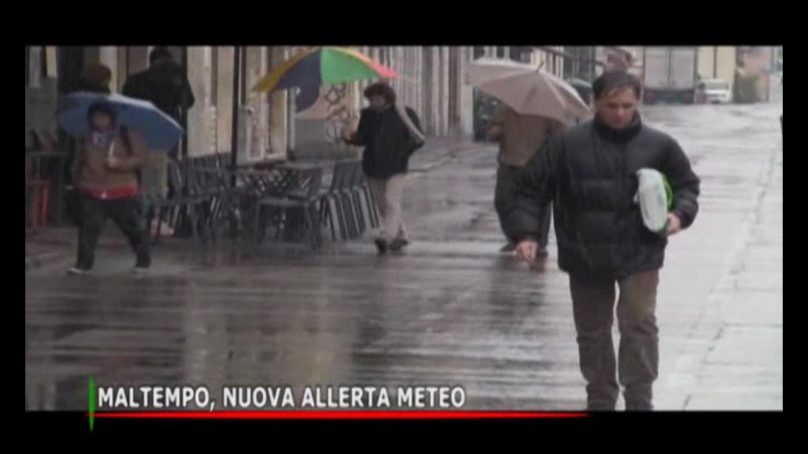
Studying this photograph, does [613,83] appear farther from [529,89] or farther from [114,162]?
[114,162]

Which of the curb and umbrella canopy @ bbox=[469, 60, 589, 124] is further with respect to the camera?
the curb

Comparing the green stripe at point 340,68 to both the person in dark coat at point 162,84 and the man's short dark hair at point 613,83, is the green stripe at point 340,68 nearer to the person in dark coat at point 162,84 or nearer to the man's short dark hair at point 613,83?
the person in dark coat at point 162,84

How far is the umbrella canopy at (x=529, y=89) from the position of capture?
1521cm

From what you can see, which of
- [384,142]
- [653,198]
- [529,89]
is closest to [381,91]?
[384,142]

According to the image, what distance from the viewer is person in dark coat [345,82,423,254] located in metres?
17.9

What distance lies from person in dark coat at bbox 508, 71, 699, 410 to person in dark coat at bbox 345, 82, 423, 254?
759cm

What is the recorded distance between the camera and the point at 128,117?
610 inches

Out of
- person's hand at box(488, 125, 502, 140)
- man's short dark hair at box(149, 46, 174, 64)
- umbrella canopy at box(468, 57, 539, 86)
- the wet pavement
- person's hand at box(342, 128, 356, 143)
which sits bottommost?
the wet pavement

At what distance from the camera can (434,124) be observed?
2625 cm

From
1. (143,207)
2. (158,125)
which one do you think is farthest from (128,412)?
(143,207)

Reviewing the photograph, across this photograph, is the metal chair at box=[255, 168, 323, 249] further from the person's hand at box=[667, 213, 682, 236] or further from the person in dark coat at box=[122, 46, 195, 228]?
the person's hand at box=[667, 213, 682, 236]

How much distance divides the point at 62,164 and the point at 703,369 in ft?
24.2

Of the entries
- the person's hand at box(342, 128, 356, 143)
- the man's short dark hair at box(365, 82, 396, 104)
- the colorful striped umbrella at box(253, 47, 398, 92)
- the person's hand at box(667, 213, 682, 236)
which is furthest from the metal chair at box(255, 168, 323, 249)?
the person's hand at box(667, 213, 682, 236)
